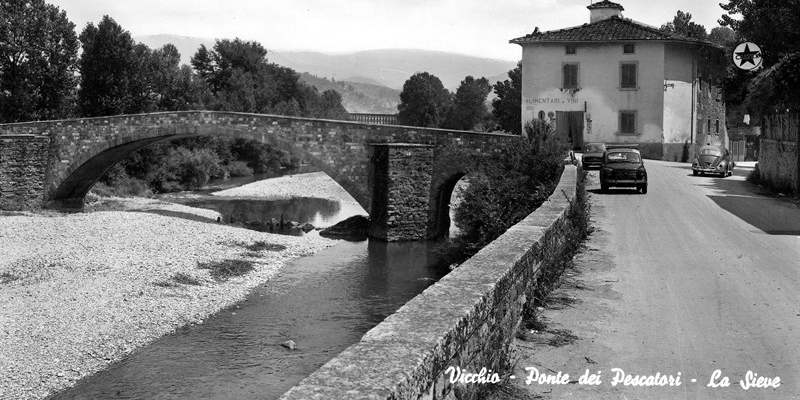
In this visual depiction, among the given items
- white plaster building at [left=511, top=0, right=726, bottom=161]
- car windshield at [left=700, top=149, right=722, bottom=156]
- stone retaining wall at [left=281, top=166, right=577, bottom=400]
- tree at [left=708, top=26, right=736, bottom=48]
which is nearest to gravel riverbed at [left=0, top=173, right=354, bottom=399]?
stone retaining wall at [left=281, top=166, right=577, bottom=400]

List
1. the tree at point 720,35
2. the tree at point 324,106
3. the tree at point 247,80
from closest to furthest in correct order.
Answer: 1. the tree at point 247,80
2. the tree at point 720,35
3. the tree at point 324,106

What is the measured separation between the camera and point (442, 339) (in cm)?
451

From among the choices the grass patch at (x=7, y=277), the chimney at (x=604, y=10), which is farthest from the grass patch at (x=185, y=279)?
the chimney at (x=604, y=10)

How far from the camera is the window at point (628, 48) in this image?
40.5 metres

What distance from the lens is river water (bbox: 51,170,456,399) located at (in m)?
14.0

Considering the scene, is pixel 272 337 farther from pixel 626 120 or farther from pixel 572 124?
pixel 626 120

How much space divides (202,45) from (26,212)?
1750 inches

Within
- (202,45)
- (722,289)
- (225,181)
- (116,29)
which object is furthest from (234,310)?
(202,45)

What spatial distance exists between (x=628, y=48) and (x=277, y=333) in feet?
96.1

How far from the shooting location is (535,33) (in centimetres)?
4175

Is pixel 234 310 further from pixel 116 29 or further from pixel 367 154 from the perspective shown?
pixel 116 29

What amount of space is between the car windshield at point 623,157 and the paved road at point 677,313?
784 cm

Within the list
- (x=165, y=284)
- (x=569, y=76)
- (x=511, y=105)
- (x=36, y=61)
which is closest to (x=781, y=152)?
(x=569, y=76)

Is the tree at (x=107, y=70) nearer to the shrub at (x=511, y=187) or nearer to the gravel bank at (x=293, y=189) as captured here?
the gravel bank at (x=293, y=189)
